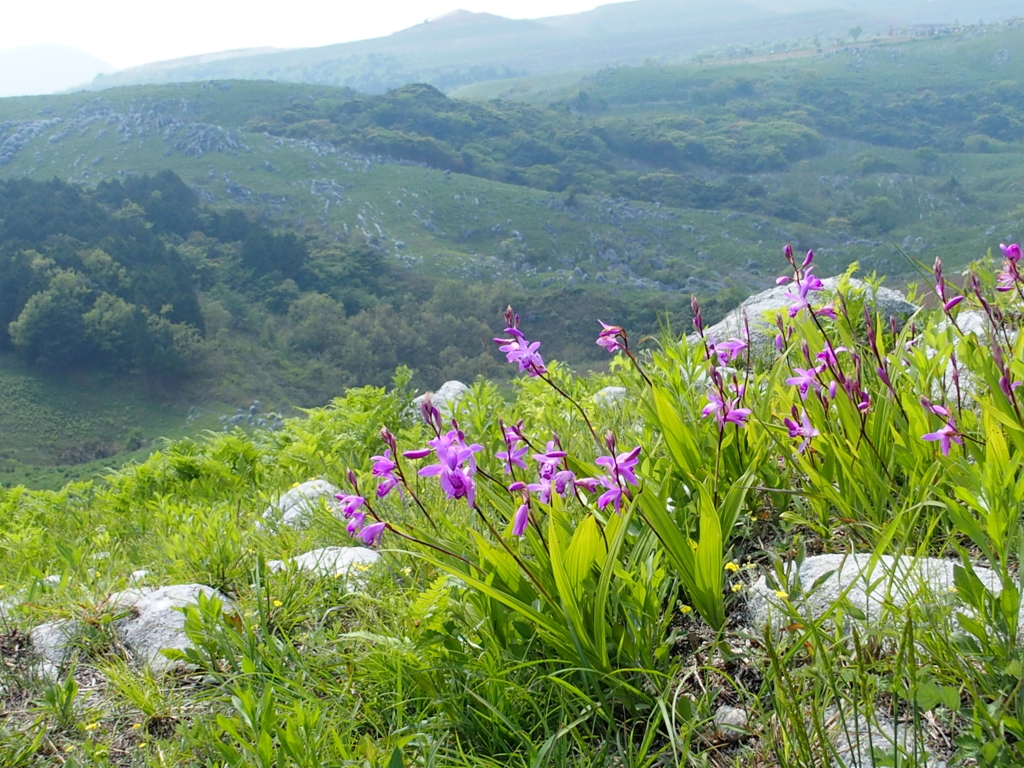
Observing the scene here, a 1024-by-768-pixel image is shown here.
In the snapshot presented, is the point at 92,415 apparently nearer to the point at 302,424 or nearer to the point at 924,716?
the point at 302,424

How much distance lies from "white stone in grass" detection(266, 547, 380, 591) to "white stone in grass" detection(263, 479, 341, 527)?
0.40 m

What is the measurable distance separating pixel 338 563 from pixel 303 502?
116 centimetres

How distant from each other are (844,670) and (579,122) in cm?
12257

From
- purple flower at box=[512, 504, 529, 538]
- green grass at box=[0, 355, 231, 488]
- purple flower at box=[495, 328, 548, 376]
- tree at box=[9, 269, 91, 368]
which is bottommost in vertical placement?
green grass at box=[0, 355, 231, 488]

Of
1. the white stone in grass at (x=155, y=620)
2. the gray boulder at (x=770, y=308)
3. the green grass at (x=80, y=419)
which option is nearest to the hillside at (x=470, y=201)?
the green grass at (x=80, y=419)

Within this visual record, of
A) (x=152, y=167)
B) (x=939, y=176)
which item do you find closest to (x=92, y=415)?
(x=152, y=167)

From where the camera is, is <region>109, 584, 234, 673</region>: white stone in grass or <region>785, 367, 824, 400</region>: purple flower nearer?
<region>785, 367, 824, 400</region>: purple flower

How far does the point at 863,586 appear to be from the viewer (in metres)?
1.81

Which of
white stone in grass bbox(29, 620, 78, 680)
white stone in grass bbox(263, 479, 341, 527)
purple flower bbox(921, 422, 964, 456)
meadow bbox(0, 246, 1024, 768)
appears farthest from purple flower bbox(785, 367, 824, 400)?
white stone in grass bbox(29, 620, 78, 680)

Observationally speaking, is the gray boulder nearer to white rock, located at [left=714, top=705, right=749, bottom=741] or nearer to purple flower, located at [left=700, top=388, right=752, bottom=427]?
purple flower, located at [left=700, top=388, right=752, bottom=427]

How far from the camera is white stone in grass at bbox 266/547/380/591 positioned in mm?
2512

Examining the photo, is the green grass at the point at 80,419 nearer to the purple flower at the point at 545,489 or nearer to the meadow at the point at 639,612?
the meadow at the point at 639,612

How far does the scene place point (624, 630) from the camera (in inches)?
68.4

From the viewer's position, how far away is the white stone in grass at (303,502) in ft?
10.9
